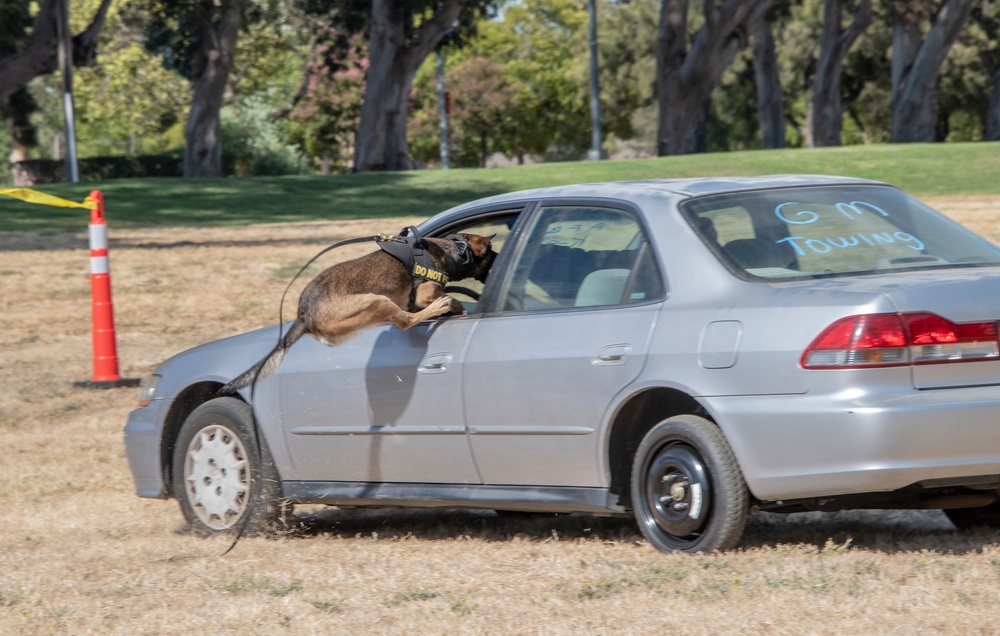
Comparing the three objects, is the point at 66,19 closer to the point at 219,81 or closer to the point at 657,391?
the point at 219,81

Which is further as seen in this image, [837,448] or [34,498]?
[34,498]

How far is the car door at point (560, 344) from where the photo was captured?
219 inches

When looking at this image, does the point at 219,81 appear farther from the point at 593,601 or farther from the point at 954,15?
the point at 593,601

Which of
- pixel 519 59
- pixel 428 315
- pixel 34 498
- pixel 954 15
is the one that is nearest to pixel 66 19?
pixel 954 15

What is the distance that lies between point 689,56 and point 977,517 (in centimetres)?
2973

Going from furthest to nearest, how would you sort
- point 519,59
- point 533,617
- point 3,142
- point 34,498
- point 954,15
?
1. point 519,59
2. point 3,142
3. point 954,15
4. point 34,498
5. point 533,617

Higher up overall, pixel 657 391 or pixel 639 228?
pixel 639 228

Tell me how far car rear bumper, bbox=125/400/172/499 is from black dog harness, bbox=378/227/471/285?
5.80 ft

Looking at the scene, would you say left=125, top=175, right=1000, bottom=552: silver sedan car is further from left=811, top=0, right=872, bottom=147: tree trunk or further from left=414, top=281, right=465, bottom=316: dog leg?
left=811, top=0, right=872, bottom=147: tree trunk

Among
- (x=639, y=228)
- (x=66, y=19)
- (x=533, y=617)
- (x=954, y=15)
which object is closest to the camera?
(x=533, y=617)

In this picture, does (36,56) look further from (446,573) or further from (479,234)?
(446,573)

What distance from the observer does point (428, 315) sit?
20.2ft

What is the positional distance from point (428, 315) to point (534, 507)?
928 mm

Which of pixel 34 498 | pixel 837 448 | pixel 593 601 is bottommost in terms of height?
pixel 34 498
